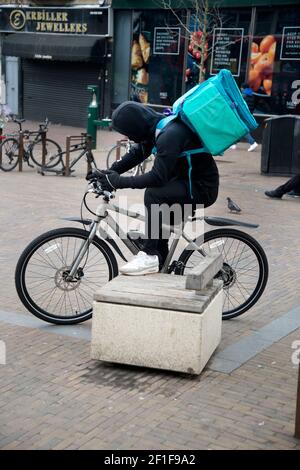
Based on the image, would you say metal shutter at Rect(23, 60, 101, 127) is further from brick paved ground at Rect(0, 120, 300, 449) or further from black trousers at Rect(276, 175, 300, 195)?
brick paved ground at Rect(0, 120, 300, 449)

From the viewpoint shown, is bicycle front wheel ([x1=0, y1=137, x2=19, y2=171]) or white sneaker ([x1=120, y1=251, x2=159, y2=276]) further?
bicycle front wheel ([x1=0, y1=137, x2=19, y2=171])

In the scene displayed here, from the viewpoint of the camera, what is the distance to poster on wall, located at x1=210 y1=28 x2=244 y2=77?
2056 centimetres

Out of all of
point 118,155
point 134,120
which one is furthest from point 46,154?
point 134,120

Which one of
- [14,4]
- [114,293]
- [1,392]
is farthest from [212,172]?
[14,4]

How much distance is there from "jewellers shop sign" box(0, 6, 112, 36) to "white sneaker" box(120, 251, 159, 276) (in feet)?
65.2

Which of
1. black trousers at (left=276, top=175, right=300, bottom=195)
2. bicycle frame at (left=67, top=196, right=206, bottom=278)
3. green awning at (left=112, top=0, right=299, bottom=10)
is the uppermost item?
green awning at (left=112, top=0, right=299, bottom=10)

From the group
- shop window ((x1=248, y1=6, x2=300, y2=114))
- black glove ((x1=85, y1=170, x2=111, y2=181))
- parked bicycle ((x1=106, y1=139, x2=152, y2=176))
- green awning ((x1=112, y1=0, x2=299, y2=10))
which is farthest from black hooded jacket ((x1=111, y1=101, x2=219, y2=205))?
green awning ((x1=112, y1=0, x2=299, y2=10))

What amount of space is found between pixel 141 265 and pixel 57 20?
72.1 ft

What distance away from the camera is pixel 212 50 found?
2111 cm

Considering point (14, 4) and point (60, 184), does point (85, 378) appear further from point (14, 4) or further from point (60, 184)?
point (14, 4)

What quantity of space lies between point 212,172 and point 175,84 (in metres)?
17.8

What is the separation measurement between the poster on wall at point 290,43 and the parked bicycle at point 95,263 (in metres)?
15.3

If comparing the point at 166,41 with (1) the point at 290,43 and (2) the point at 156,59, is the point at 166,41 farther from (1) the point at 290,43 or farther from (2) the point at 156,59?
(1) the point at 290,43
